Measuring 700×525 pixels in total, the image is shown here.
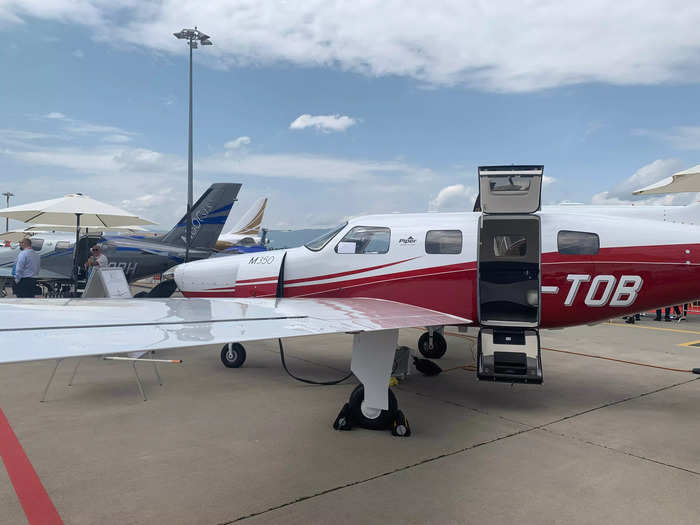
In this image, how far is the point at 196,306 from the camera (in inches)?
173

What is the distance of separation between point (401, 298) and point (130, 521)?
13.6 feet

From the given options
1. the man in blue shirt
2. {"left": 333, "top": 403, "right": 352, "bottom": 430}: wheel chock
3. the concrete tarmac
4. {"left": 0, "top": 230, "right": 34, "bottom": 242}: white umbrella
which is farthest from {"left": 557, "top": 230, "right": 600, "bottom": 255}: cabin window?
{"left": 0, "top": 230, "right": 34, "bottom": 242}: white umbrella

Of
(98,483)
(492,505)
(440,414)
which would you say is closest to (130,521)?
(98,483)

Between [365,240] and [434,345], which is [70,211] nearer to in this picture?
[365,240]

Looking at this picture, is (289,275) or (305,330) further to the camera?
(289,275)

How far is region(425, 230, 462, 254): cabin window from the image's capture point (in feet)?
21.5

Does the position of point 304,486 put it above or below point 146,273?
below

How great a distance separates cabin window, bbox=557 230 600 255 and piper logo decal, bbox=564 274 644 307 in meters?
0.31

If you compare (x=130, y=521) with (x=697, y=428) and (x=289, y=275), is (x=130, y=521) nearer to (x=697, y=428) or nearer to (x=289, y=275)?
(x=289, y=275)

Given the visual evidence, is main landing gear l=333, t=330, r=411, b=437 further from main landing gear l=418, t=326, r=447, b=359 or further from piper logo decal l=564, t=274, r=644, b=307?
main landing gear l=418, t=326, r=447, b=359

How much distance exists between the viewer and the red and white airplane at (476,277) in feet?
17.6

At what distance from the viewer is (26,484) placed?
4.00 m

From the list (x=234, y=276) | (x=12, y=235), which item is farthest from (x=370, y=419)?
(x=12, y=235)

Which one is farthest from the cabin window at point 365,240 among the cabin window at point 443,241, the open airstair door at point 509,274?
the open airstair door at point 509,274
